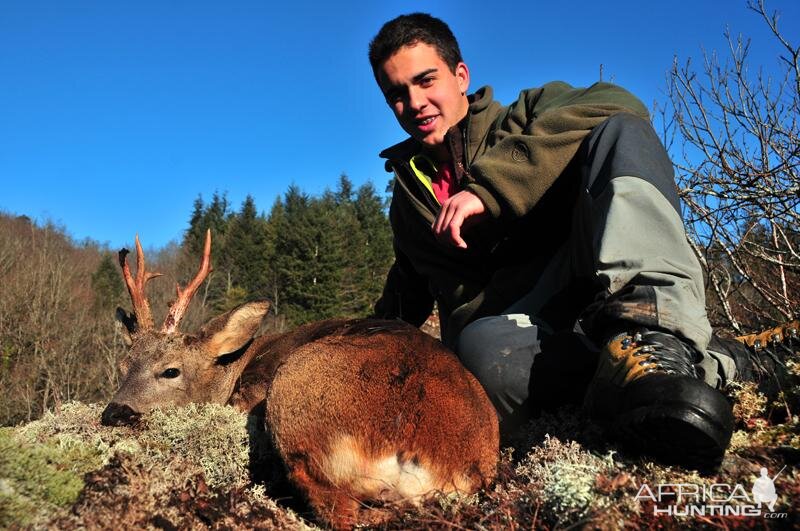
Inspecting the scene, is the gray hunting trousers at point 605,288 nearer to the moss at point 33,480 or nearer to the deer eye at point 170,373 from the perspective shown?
the moss at point 33,480

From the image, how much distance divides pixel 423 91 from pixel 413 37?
1.21 ft

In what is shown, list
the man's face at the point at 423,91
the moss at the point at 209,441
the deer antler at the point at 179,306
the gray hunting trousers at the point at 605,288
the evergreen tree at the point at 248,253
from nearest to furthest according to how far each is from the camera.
Answer: the gray hunting trousers at the point at 605,288, the moss at the point at 209,441, the man's face at the point at 423,91, the deer antler at the point at 179,306, the evergreen tree at the point at 248,253

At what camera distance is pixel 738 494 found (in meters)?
1.82

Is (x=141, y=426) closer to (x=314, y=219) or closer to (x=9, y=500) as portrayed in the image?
(x=9, y=500)

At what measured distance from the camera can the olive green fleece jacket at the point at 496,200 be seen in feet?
10.4

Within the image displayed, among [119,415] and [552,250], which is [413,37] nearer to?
[552,250]

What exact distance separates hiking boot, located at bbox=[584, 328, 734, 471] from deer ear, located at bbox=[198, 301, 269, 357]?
10.6 ft

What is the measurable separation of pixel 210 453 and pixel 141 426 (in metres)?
0.86

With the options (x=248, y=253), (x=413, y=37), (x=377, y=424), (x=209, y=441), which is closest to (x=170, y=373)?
(x=209, y=441)

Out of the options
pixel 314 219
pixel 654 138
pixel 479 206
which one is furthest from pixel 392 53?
pixel 314 219

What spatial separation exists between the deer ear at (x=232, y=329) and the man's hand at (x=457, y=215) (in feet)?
7.51

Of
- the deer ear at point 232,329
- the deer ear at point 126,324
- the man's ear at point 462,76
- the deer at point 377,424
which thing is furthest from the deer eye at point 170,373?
the man's ear at point 462,76

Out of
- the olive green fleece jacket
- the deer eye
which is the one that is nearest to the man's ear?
the olive green fleece jacket

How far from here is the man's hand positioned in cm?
308
